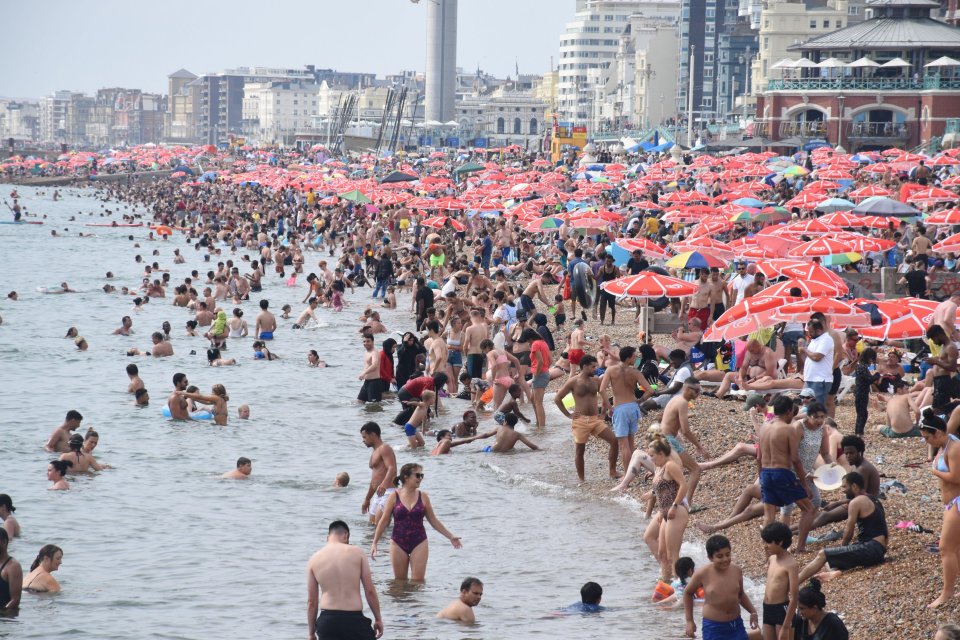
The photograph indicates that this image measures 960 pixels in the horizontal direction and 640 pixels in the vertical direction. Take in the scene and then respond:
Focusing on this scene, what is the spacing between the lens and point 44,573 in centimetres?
1127

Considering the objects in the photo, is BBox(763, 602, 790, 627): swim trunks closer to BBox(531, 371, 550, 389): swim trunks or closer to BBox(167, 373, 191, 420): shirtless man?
BBox(531, 371, 550, 389): swim trunks

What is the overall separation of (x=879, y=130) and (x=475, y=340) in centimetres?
4648

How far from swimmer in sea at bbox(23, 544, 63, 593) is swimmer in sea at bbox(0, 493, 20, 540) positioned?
44 centimetres

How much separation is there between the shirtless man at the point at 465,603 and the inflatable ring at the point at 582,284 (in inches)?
491

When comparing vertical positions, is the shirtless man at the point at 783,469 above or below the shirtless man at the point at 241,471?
above

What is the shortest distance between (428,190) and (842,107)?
21248 mm

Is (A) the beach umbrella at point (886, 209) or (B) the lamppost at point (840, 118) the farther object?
(B) the lamppost at point (840, 118)

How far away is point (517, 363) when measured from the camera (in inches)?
641

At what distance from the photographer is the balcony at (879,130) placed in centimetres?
5875

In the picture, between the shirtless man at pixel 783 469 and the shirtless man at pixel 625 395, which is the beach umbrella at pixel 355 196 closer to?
the shirtless man at pixel 625 395

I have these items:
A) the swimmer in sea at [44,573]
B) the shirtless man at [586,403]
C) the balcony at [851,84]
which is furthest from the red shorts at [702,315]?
the balcony at [851,84]

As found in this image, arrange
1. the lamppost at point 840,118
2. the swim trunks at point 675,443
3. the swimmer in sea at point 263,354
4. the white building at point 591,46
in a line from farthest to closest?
1. the white building at point 591,46
2. the lamppost at point 840,118
3. the swimmer in sea at point 263,354
4. the swim trunks at point 675,443

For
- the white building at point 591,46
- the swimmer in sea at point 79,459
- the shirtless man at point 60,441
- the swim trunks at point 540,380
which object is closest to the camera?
the swimmer in sea at point 79,459

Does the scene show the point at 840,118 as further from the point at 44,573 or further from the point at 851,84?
the point at 44,573
